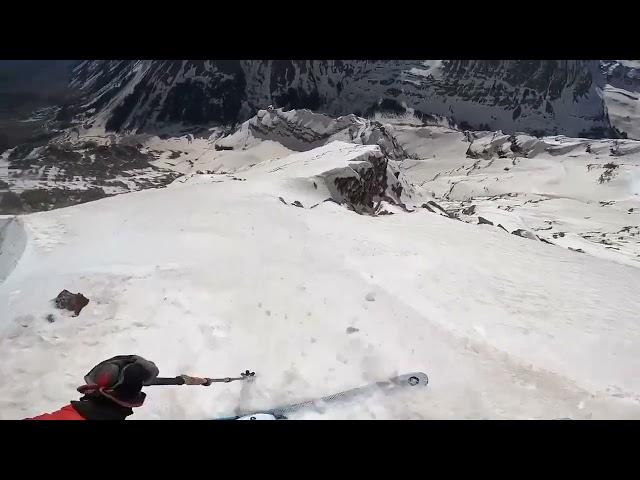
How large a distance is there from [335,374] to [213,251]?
15.2 feet

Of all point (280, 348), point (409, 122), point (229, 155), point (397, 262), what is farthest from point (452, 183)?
point (280, 348)

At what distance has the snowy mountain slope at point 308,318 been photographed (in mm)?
5250

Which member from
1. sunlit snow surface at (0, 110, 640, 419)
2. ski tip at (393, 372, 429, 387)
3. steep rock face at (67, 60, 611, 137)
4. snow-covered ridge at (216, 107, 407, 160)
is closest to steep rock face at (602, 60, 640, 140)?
steep rock face at (67, 60, 611, 137)

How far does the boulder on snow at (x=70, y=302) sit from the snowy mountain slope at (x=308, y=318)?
0.44 ft

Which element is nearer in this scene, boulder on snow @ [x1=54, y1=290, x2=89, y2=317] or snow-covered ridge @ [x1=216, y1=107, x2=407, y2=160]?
boulder on snow @ [x1=54, y1=290, x2=89, y2=317]

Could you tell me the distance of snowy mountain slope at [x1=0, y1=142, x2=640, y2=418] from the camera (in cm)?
525

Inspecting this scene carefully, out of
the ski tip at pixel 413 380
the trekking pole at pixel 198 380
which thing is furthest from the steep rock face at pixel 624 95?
the trekking pole at pixel 198 380

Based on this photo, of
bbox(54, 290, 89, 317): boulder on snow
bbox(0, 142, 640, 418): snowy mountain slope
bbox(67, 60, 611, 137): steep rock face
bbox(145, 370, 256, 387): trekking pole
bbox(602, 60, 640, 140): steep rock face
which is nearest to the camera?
bbox(145, 370, 256, 387): trekking pole

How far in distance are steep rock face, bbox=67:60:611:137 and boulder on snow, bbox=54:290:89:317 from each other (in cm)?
10079

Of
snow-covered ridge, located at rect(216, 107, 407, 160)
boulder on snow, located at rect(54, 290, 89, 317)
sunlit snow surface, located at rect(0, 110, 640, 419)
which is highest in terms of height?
boulder on snow, located at rect(54, 290, 89, 317)

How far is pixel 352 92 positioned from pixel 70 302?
12978 centimetres

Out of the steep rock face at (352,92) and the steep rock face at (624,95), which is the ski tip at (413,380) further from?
the steep rock face at (624,95)

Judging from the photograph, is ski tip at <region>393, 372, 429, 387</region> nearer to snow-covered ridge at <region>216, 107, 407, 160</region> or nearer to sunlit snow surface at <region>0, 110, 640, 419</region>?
sunlit snow surface at <region>0, 110, 640, 419</region>
